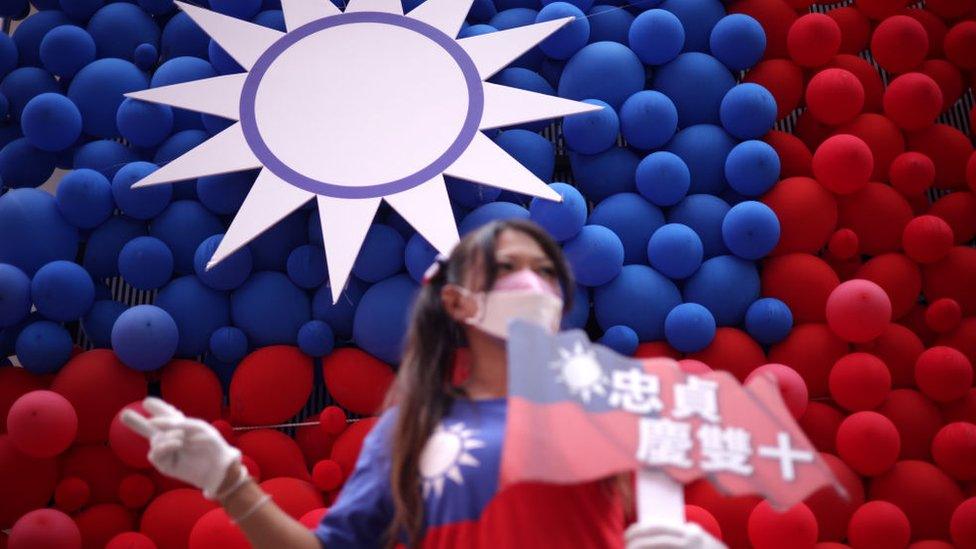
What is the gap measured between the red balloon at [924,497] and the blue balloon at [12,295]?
6.33 feet

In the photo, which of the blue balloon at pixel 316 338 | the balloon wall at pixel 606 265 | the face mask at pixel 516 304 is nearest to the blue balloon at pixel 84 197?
the balloon wall at pixel 606 265

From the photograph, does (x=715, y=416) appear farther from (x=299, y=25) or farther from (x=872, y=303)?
(x=299, y=25)

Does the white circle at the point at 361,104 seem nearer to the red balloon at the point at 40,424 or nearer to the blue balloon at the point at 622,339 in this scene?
the blue balloon at the point at 622,339

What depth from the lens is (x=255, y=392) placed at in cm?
256

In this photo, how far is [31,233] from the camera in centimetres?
266

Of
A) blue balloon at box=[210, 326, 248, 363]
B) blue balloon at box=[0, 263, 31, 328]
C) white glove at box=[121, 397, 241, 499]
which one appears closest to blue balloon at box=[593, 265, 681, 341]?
blue balloon at box=[210, 326, 248, 363]

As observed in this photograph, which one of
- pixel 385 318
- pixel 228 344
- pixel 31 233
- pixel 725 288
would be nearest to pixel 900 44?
pixel 725 288

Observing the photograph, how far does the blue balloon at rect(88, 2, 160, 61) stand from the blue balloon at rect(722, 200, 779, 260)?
Result: 1578mm

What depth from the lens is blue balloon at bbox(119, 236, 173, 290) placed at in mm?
2613

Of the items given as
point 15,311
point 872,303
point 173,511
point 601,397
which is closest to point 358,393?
point 173,511

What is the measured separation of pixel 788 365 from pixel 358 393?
97 centimetres

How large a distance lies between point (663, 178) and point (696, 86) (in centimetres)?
30

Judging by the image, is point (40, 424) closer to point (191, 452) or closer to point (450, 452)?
point (191, 452)

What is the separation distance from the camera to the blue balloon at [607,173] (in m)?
2.77
